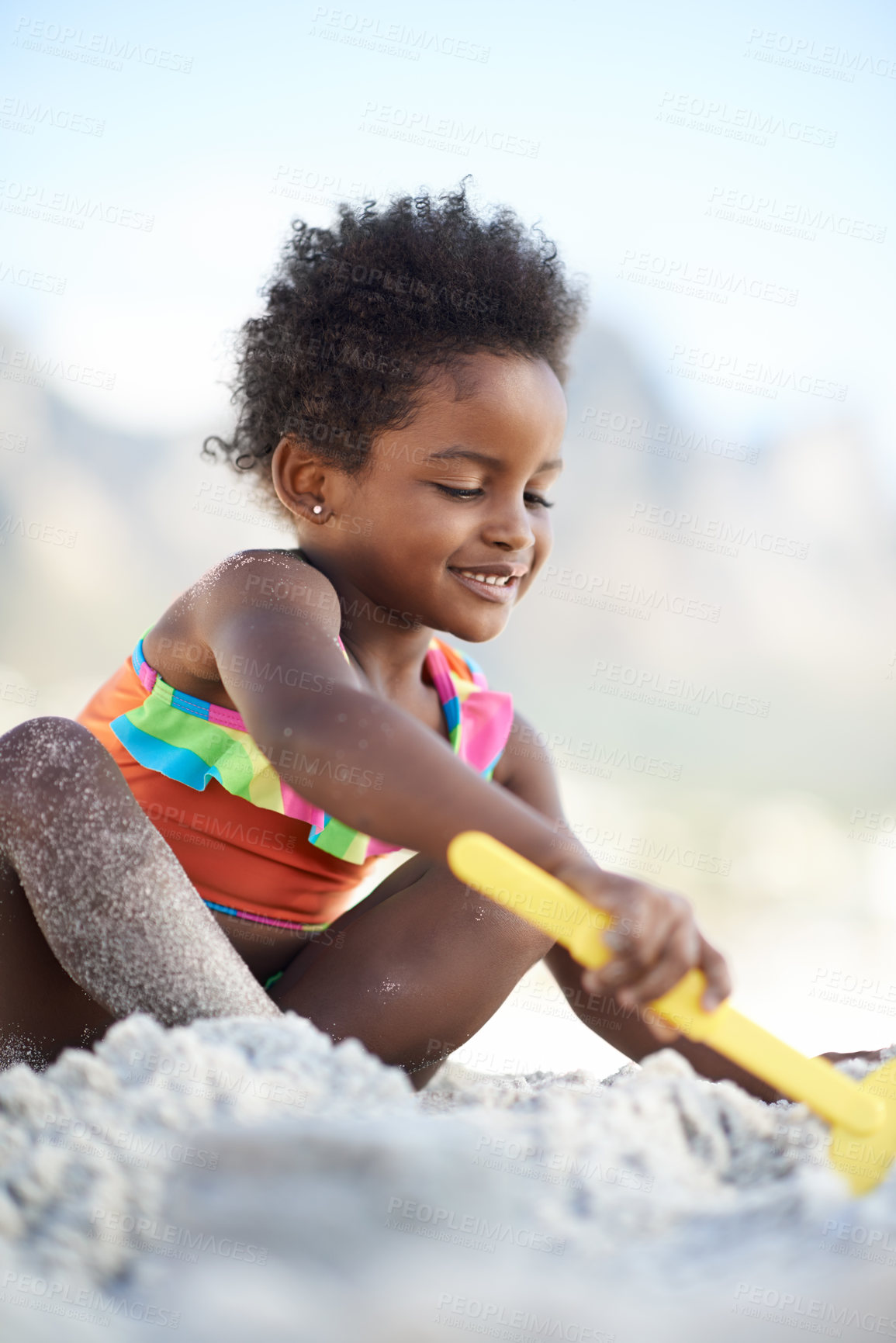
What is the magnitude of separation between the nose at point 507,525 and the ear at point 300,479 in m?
0.15

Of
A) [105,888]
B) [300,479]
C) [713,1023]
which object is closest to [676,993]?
[713,1023]

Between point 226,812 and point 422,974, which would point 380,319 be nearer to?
point 226,812

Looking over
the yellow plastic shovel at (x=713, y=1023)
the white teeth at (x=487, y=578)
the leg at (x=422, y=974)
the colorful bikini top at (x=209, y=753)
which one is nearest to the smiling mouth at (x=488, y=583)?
the white teeth at (x=487, y=578)

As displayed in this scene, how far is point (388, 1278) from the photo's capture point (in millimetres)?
441

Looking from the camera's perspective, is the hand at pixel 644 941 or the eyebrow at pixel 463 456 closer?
the hand at pixel 644 941

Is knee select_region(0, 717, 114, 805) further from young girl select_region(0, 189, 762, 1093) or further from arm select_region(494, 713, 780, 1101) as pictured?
arm select_region(494, 713, 780, 1101)

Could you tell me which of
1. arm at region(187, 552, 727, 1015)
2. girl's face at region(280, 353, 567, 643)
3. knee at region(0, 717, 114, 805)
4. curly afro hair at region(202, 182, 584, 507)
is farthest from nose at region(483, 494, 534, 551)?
knee at region(0, 717, 114, 805)

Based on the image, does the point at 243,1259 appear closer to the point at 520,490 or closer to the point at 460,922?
the point at 460,922

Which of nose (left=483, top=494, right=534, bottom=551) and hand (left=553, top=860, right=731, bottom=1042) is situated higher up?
nose (left=483, top=494, right=534, bottom=551)

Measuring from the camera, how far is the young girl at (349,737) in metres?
0.62

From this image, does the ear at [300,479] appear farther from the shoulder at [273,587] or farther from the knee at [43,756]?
the knee at [43,756]

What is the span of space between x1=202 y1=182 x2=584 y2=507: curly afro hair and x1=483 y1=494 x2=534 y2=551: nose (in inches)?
4.1

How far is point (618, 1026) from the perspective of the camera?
100cm

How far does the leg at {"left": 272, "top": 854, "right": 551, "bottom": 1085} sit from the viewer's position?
0.77 meters
